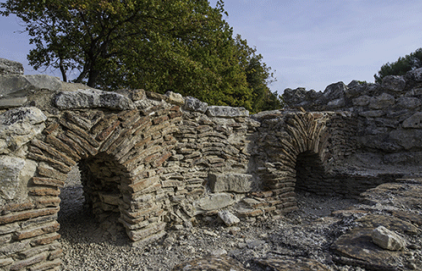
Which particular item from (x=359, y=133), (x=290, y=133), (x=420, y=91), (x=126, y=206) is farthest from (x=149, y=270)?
(x=420, y=91)

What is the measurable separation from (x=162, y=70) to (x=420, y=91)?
21.0ft

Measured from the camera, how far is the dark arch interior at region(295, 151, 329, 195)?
5633 millimetres

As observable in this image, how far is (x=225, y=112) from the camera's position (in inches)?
163

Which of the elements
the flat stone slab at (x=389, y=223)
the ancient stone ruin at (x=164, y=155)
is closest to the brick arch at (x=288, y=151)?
the ancient stone ruin at (x=164, y=155)

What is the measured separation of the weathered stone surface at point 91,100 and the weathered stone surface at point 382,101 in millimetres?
5904

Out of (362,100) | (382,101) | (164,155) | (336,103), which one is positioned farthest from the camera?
(336,103)

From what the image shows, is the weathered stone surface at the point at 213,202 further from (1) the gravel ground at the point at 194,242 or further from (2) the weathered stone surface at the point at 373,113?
(2) the weathered stone surface at the point at 373,113

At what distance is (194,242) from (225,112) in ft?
6.41

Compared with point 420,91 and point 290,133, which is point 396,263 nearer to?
point 290,133

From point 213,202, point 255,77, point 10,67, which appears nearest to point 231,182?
point 213,202

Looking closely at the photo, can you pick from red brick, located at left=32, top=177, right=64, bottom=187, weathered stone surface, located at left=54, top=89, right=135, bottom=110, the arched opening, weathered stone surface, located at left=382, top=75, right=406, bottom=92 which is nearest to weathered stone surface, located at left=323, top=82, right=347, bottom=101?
weathered stone surface, located at left=382, top=75, right=406, bottom=92

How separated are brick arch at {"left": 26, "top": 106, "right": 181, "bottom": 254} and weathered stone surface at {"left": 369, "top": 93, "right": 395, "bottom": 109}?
17.2 feet

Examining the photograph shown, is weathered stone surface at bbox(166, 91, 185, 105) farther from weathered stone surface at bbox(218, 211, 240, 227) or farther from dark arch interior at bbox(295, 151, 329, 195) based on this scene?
dark arch interior at bbox(295, 151, 329, 195)

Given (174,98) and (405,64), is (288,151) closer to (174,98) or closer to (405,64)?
(174,98)
